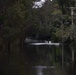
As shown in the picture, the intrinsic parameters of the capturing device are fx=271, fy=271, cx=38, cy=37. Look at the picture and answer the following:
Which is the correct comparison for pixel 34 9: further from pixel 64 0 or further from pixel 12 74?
pixel 12 74

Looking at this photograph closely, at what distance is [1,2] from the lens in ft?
84.4

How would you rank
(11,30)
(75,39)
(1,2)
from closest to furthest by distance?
(75,39) < (1,2) < (11,30)

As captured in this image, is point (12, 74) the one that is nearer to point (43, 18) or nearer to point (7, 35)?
point (7, 35)

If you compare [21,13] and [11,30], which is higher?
[21,13]

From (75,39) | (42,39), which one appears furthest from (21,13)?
(42,39)

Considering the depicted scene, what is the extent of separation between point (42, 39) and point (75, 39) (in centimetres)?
4897

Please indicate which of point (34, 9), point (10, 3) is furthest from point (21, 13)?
point (34, 9)

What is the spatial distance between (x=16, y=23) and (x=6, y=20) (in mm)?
1725

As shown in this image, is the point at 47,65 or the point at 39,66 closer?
the point at 39,66

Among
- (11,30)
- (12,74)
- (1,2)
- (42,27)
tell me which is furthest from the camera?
(42,27)

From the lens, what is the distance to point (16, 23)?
1118 inches

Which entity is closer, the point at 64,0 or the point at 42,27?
the point at 64,0

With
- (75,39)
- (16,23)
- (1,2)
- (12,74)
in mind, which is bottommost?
(12,74)

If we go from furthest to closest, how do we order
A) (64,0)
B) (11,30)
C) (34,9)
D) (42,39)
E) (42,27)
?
(42,39) < (42,27) < (34,9) < (11,30) < (64,0)
